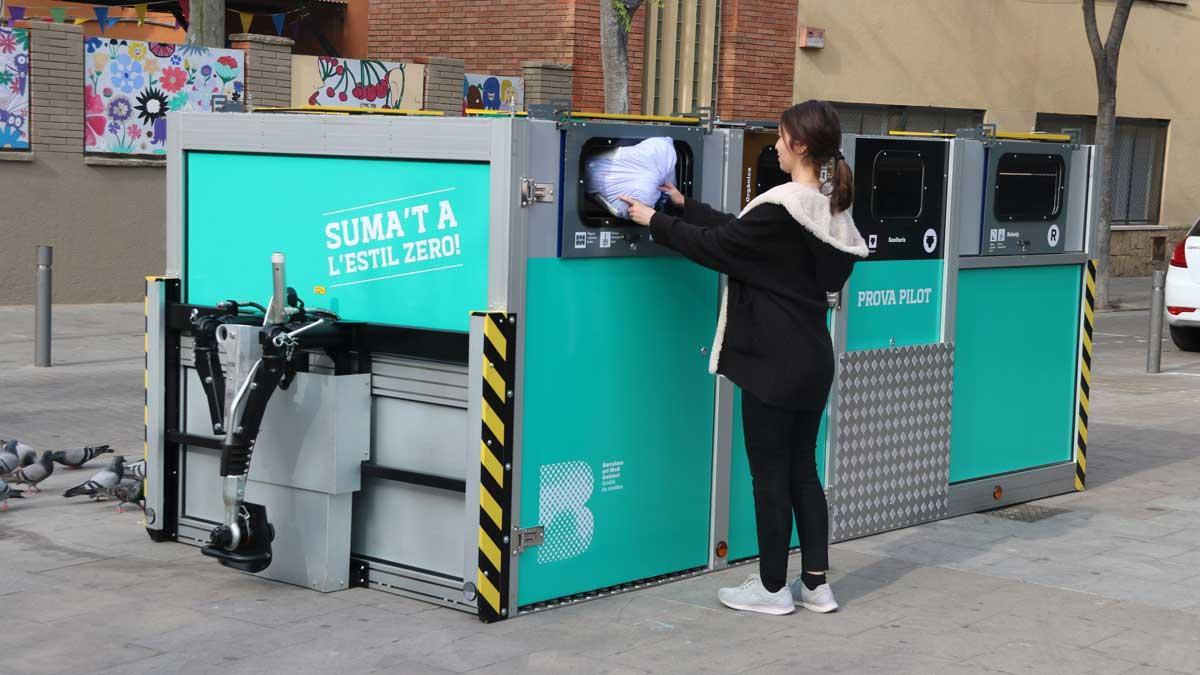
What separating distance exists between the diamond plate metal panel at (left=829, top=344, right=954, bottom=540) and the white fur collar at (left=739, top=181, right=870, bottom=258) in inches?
51.7

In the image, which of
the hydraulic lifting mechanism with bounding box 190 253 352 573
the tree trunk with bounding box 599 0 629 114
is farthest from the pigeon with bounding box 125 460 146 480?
the tree trunk with bounding box 599 0 629 114

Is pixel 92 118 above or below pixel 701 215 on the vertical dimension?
above

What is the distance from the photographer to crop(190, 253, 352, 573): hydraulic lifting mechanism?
5750 mm

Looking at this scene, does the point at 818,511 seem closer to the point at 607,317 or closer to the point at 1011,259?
the point at 607,317

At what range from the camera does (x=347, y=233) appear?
6.06 meters

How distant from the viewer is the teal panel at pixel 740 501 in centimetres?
658

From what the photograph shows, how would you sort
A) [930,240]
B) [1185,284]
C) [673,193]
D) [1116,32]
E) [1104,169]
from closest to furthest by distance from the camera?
[673,193] < [930,240] < [1185,284] < [1116,32] < [1104,169]

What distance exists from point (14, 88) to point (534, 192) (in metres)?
12.0

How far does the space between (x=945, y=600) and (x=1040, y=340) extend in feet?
7.98

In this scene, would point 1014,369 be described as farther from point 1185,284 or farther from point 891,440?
point 1185,284

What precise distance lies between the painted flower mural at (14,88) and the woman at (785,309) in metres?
11.9

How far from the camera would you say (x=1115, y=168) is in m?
26.1

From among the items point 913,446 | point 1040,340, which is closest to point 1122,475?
point 1040,340

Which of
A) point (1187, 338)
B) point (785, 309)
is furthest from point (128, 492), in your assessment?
point (1187, 338)
